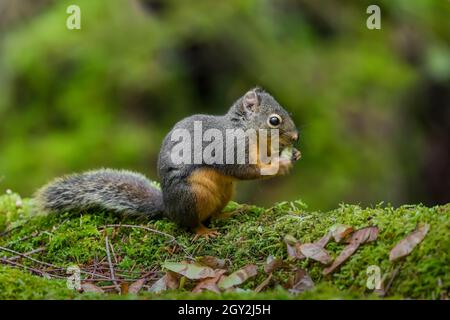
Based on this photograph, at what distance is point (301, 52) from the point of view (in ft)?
30.3

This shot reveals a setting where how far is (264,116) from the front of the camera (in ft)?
15.5

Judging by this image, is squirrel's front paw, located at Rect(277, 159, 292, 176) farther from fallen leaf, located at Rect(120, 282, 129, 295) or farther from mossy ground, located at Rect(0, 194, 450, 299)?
fallen leaf, located at Rect(120, 282, 129, 295)

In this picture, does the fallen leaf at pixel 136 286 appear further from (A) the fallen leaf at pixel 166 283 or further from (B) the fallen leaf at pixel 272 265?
(B) the fallen leaf at pixel 272 265

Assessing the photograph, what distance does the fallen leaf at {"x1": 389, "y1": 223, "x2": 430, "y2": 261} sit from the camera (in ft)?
10.4

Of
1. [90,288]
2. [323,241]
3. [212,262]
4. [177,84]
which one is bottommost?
[90,288]

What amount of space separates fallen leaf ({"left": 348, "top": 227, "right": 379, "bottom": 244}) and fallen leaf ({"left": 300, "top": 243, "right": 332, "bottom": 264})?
0.15 meters

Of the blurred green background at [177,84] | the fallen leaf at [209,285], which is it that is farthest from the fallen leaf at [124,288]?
the blurred green background at [177,84]

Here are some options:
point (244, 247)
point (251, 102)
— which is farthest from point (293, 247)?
point (251, 102)

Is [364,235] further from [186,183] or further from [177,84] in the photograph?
[177,84]

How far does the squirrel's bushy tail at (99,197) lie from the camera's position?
15.0 ft

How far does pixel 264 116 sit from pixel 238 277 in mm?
1551

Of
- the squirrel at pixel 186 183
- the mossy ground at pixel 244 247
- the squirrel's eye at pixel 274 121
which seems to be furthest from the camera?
the squirrel's eye at pixel 274 121

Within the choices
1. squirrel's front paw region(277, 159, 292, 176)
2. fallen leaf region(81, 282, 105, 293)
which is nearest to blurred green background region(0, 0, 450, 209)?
squirrel's front paw region(277, 159, 292, 176)
